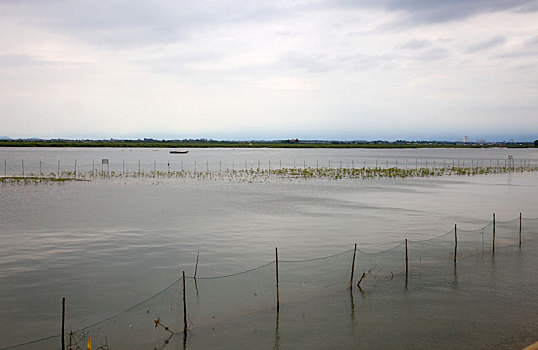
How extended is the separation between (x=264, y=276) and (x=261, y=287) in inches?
28.4

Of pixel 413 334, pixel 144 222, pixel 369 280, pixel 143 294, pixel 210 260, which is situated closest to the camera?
pixel 413 334

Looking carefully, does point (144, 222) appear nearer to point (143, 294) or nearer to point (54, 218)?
point (54, 218)

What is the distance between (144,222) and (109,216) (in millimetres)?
2197

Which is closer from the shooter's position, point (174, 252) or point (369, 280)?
point (369, 280)

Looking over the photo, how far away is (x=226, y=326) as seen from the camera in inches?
344

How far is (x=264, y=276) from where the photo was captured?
11.3 meters

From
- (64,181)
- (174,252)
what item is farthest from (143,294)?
(64,181)

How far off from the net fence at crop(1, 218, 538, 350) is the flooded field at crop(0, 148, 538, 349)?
4cm

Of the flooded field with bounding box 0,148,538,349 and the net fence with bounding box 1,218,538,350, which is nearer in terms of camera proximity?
the net fence with bounding box 1,218,538,350

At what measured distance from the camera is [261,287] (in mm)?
10570

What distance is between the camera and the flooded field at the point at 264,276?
8.47 m

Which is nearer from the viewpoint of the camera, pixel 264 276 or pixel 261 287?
pixel 261 287

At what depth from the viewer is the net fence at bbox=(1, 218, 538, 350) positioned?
26.9ft

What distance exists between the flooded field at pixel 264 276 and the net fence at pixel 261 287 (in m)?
0.04
